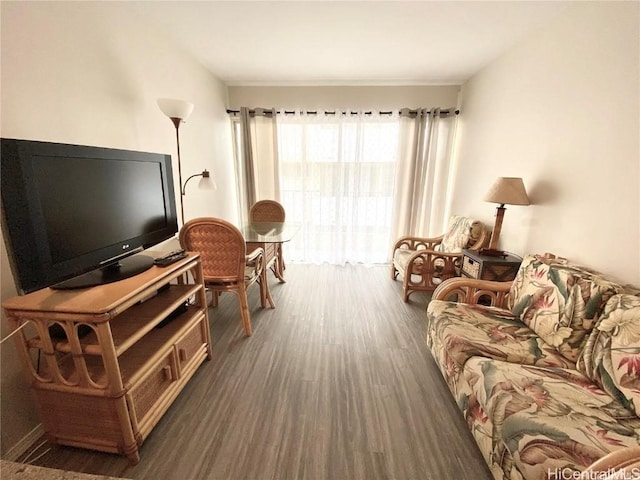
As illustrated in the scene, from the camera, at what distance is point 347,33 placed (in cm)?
216

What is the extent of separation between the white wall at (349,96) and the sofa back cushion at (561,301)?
2598 mm

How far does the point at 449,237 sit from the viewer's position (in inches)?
116

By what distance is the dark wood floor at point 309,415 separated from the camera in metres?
1.17

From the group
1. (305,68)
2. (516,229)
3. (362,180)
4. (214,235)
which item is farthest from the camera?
(362,180)

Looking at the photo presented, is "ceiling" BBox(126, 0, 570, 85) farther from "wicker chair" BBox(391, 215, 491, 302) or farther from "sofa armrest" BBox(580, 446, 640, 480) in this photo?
"sofa armrest" BBox(580, 446, 640, 480)

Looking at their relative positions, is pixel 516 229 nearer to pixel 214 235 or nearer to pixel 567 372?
pixel 567 372

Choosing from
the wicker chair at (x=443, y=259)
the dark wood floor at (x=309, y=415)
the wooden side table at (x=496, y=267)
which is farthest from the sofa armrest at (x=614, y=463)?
the wicker chair at (x=443, y=259)

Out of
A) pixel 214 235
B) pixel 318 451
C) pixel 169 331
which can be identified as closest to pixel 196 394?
pixel 169 331

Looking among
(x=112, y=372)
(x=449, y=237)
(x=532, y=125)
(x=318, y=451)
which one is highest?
(x=532, y=125)

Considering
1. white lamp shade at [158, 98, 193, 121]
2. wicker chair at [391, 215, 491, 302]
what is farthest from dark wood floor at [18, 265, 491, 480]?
white lamp shade at [158, 98, 193, 121]

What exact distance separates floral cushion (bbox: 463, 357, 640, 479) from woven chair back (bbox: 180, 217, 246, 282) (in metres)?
1.60

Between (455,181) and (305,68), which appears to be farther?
(455,181)

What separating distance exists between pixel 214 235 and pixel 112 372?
0.99 m

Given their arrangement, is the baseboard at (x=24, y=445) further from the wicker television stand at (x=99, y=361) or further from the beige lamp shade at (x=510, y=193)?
the beige lamp shade at (x=510, y=193)
